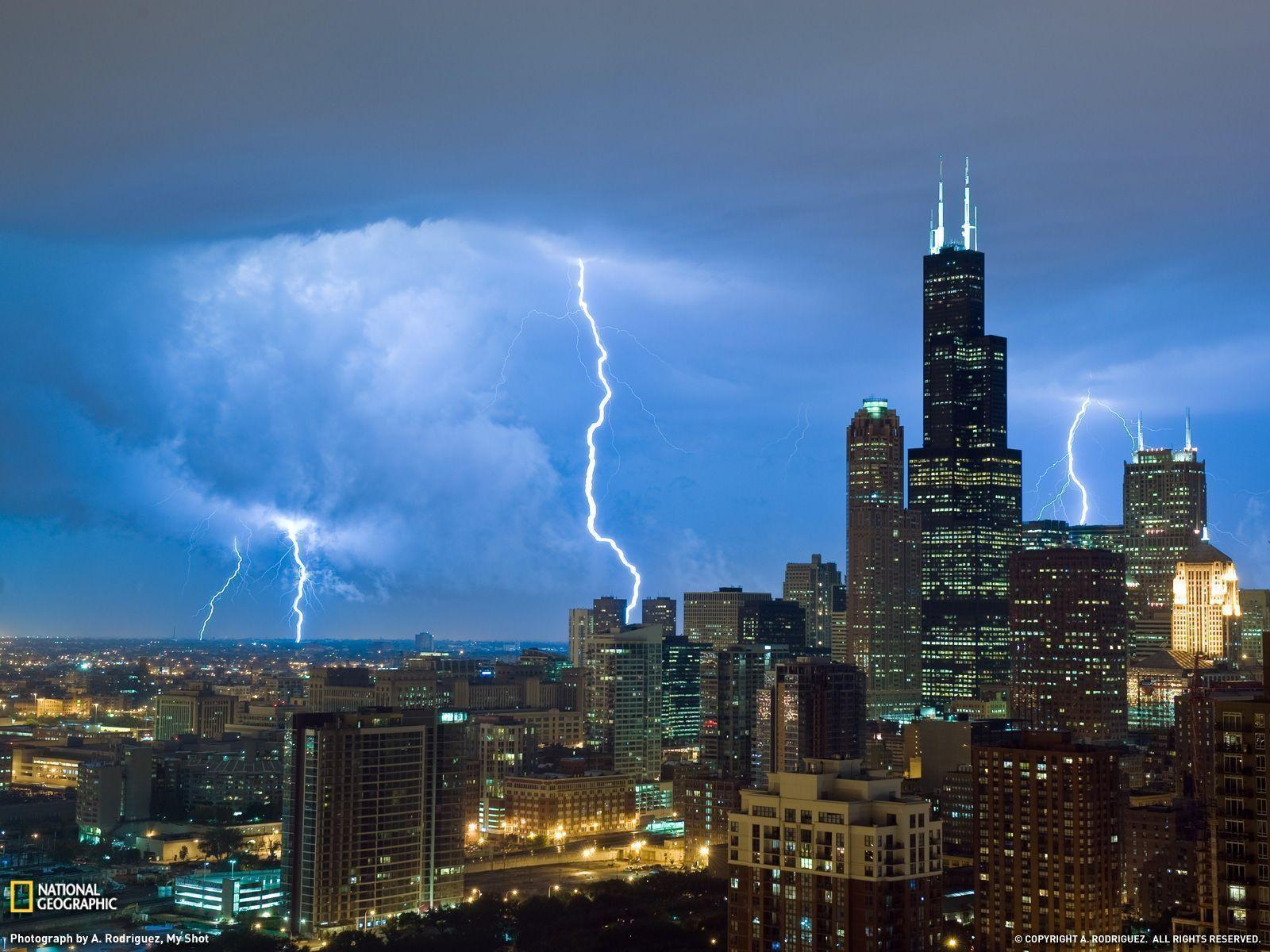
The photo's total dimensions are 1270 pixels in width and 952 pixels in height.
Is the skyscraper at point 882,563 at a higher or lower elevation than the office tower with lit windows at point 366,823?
higher

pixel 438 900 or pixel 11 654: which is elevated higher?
pixel 11 654

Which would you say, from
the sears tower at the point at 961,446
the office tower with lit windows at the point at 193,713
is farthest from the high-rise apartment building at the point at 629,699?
the sears tower at the point at 961,446

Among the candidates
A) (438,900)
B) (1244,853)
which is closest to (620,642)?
(438,900)

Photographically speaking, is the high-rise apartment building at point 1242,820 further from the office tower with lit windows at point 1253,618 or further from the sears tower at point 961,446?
the sears tower at point 961,446

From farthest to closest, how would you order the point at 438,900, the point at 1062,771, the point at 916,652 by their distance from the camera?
the point at 916,652 → the point at 438,900 → the point at 1062,771

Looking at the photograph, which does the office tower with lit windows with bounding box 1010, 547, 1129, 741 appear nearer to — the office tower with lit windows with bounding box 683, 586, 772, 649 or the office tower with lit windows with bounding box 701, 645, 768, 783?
the office tower with lit windows with bounding box 701, 645, 768, 783

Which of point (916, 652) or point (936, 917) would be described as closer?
point (936, 917)

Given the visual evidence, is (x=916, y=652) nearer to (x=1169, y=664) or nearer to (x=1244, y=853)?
(x=1169, y=664)
